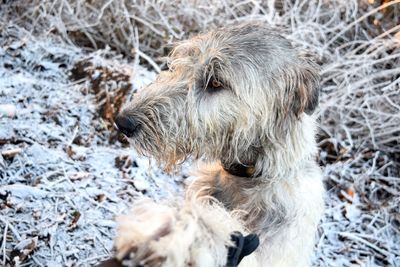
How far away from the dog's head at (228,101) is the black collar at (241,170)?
0.23 feet

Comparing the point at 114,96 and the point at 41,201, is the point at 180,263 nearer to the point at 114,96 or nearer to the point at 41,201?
the point at 41,201

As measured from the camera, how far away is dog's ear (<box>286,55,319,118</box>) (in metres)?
2.84

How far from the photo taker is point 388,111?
18.0 feet

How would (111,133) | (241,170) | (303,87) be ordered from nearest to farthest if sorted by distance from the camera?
(303,87) < (241,170) < (111,133)

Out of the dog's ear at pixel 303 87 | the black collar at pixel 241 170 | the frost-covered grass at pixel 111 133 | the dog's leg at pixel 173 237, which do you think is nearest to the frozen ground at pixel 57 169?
the frost-covered grass at pixel 111 133

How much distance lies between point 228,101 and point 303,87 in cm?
44

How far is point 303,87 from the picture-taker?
9.33 ft

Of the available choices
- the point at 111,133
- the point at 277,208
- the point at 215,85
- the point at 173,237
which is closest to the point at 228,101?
the point at 215,85

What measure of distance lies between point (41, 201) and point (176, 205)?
2.09 meters

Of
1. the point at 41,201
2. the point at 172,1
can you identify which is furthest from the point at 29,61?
the point at 41,201

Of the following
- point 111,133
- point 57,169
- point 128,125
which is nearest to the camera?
point 128,125

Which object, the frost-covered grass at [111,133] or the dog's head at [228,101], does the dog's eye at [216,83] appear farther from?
the frost-covered grass at [111,133]

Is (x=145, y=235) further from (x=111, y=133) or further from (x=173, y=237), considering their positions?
(x=111, y=133)

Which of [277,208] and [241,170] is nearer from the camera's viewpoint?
[277,208]
